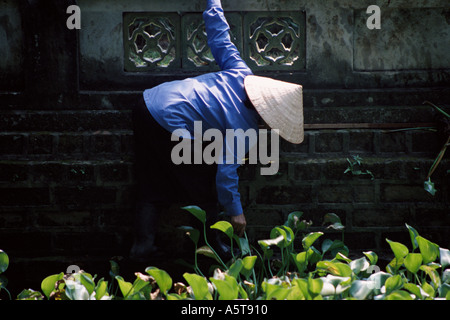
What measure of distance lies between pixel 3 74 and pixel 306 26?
197cm

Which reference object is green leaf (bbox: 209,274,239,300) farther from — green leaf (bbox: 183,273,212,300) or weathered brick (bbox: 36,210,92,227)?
weathered brick (bbox: 36,210,92,227)

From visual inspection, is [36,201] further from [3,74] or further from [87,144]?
[3,74]

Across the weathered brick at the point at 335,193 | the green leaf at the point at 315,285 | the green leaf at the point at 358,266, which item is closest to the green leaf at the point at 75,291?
the green leaf at the point at 315,285

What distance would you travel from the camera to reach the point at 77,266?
120 inches

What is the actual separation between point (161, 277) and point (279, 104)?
3.62ft

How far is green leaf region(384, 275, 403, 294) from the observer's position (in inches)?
84.5

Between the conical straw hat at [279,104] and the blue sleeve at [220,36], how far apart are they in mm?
190

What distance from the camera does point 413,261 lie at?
2363mm

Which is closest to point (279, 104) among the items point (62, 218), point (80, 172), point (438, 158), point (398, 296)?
point (398, 296)

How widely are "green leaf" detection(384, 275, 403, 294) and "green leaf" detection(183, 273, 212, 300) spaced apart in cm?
81

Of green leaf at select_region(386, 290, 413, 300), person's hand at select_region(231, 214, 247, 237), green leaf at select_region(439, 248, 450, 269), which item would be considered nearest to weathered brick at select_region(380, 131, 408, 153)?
green leaf at select_region(439, 248, 450, 269)

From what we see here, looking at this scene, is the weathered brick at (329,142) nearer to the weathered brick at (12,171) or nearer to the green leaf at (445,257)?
the green leaf at (445,257)

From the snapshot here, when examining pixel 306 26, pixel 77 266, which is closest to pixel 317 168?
pixel 306 26

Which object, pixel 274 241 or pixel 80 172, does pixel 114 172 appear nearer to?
pixel 80 172
